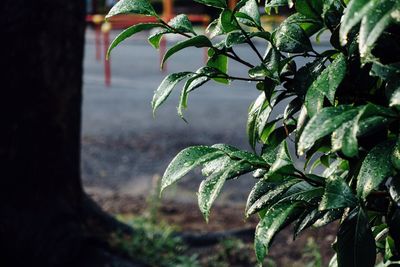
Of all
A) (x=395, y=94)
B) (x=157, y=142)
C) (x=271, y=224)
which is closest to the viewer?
(x=395, y=94)

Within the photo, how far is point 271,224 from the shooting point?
1553mm

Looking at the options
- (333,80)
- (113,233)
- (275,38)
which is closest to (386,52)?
(333,80)

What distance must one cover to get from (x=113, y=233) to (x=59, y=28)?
1.18 metres

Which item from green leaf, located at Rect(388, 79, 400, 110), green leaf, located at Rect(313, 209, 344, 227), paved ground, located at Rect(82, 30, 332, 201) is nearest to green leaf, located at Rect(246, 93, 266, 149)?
green leaf, located at Rect(313, 209, 344, 227)

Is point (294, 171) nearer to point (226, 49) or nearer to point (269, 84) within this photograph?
point (269, 84)

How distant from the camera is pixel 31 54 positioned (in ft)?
13.1

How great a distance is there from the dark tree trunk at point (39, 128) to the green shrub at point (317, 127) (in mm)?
2245

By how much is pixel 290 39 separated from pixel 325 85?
195mm

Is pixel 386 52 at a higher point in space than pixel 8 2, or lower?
higher

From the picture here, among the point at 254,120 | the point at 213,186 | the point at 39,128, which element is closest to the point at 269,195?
the point at 213,186

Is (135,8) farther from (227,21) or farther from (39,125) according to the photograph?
(39,125)

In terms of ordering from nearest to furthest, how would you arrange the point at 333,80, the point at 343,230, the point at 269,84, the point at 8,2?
1. the point at 333,80
2. the point at 343,230
3. the point at 269,84
4. the point at 8,2

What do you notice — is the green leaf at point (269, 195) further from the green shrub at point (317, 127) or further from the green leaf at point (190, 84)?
the green leaf at point (190, 84)

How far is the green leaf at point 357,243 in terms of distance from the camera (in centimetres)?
155
